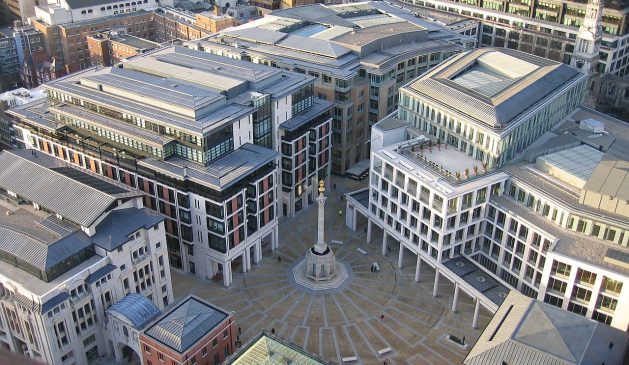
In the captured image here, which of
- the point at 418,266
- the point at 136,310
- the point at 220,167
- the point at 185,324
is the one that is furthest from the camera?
the point at 418,266

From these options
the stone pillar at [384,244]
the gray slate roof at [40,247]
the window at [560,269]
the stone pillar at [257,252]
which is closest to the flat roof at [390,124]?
the stone pillar at [384,244]

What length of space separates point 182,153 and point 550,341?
73.0 metres

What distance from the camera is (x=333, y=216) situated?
145 m

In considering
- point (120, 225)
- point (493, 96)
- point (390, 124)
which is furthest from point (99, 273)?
point (493, 96)

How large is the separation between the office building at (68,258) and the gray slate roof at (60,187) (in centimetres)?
18

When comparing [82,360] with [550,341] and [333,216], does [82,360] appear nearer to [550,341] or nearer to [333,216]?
[333,216]

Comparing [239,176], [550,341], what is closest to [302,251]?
[239,176]

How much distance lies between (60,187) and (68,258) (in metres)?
15.4

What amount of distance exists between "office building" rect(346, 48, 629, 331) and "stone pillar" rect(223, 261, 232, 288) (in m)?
32.0

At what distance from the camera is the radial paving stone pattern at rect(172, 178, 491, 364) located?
107500 millimetres

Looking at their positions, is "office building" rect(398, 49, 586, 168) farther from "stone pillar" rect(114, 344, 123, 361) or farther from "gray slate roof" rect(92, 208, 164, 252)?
"stone pillar" rect(114, 344, 123, 361)

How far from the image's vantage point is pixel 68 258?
317ft

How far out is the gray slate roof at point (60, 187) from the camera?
102m

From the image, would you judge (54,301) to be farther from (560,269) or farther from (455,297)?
(560,269)
